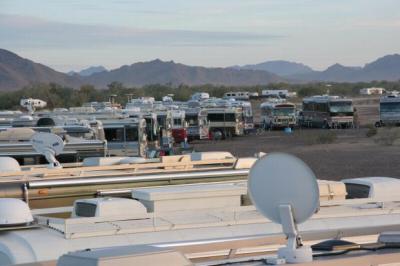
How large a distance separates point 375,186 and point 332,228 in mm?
2315

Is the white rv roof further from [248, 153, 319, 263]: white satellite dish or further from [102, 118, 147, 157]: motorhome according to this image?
[102, 118, 147, 157]: motorhome

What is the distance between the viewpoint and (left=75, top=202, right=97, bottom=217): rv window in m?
7.72

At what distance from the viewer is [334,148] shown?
4147 cm

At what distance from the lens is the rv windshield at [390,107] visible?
5544cm

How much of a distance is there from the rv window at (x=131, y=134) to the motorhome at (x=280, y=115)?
27218 millimetres

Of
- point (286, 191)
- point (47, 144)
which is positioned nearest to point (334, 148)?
point (47, 144)

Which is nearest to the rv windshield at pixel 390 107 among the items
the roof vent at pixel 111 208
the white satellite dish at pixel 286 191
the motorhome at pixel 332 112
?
the motorhome at pixel 332 112

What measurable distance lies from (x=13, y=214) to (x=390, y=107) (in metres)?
50.8

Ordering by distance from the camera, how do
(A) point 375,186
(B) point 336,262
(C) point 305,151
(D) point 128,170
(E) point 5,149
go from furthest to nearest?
(C) point 305,151, (E) point 5,149, (D) point 128,170, (A) point 375,186, (B) point 336,262

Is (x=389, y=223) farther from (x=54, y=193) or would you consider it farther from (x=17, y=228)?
(x=54, y=193)

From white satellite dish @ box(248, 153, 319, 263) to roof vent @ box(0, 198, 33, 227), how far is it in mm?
2563

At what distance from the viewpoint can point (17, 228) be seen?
6883 mm

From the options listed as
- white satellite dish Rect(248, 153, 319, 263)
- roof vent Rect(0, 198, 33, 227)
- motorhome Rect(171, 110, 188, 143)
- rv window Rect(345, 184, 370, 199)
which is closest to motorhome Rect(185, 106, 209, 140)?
motorhome Rect(171, 110, 188, 143)

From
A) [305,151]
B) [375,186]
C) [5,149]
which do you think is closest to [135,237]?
[375,186]
